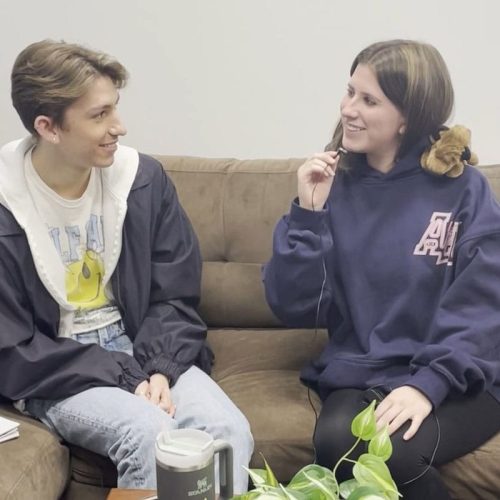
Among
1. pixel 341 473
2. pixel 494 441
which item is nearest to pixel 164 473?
pixel 341 473

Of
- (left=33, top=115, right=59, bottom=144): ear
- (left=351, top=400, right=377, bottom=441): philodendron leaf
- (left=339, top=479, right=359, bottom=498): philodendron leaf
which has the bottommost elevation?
(left=339, top=479, right=359, bottom=498): philodendron leaf

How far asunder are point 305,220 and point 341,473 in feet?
1.82

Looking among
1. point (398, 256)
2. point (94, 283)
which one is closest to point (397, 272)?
point (398, 256)

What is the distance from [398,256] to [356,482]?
2.63ft

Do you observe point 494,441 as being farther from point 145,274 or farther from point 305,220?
point 145,274

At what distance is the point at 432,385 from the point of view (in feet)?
5.04

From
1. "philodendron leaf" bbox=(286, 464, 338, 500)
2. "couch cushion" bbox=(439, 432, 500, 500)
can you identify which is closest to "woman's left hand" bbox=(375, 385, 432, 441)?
"couch cushion" bbox=(439, 432, 500, 500)

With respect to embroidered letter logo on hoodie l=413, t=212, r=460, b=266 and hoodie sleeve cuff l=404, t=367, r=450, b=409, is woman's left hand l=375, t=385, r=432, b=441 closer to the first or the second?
hoodie sleeve cuff l=404, t=367, r=450, b=409

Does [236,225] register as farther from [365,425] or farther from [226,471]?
[365,425]

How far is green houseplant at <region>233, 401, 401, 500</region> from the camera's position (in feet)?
2.98

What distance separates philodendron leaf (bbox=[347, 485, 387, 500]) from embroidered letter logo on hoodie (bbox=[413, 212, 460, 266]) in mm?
845

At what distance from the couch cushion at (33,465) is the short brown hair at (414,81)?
3.39 ft

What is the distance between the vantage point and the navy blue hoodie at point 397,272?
5.32ft

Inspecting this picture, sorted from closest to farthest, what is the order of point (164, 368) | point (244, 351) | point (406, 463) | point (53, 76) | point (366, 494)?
point (366, 494)
point (406, 463)
point (53, 76)
point (164, 368)
point (244, 351)
